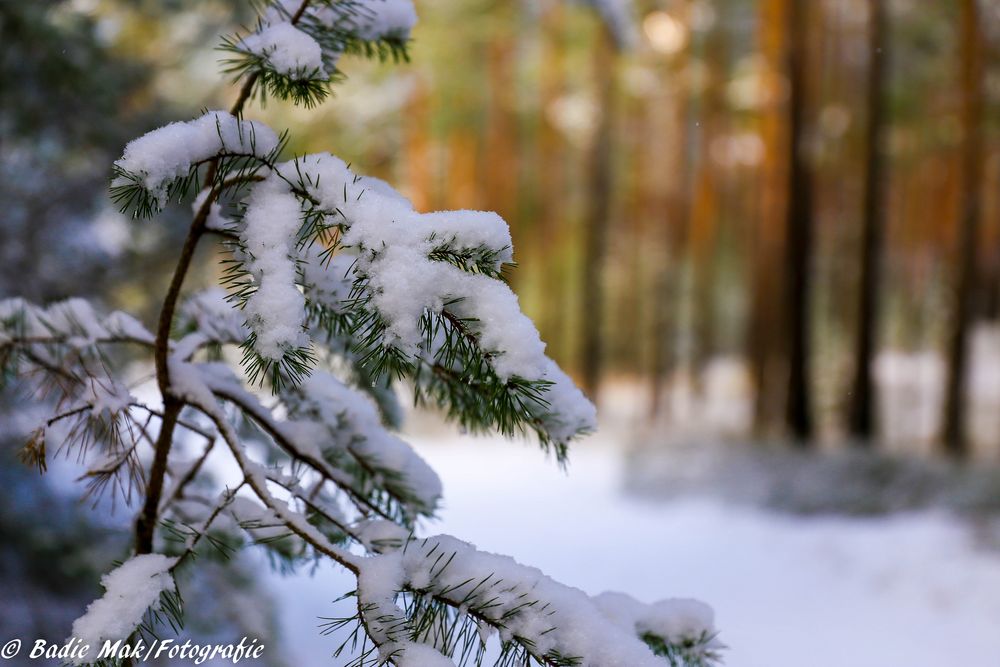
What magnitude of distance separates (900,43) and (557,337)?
9.81 meters

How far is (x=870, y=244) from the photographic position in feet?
33.4

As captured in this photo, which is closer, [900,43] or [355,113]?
[355,113]

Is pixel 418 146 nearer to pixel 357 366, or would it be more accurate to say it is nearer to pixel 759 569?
pixel 759 569

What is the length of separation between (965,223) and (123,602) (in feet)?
37.1

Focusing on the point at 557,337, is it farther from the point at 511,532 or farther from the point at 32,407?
the point at 32,407

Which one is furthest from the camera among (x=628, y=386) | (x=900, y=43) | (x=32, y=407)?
(x=628, y=386)

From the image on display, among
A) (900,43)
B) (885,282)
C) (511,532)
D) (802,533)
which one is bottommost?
(511,532)

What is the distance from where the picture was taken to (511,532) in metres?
7.51

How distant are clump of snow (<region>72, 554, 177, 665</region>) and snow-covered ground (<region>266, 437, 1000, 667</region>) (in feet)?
9.62

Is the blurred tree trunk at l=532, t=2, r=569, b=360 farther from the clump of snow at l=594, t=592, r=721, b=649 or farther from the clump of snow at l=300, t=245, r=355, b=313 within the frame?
the clump of snow at l=300, t=245, r=355, b=313

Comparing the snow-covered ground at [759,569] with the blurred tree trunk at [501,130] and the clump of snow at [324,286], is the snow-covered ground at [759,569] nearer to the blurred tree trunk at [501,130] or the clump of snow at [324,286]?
the clump of snow at [324,286]

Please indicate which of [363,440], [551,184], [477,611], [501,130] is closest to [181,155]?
[363,440]

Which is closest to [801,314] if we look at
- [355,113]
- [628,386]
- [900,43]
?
[355,113]

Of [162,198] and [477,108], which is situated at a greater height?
[477,108]
